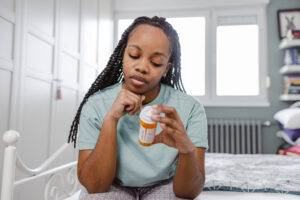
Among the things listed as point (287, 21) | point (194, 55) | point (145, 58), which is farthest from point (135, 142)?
point (287, 21)

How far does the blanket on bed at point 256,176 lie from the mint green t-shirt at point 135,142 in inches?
14.4

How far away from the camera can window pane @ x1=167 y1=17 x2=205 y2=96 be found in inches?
138

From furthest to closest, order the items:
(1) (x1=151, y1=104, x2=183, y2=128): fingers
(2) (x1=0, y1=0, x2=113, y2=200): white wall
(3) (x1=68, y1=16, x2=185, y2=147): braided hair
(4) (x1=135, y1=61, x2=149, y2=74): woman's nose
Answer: (2) (x1=0, y1=0, x2=113, y2=200): white wall < (3) (x1=68, y1=16, x2=185, y2=147): braided hair < (4) (x1=135, y1=61, x2=149, y2=74): woman's nose < (1) (x1=151, y1=104, x2=183, y2=128): fingers

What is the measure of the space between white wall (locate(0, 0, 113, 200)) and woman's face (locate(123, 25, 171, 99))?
1013 millimetres

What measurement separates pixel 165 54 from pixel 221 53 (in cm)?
283

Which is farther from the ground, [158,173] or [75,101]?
[75,101]

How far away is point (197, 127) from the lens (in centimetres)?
84

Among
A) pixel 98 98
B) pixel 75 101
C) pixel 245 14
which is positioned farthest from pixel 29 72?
pixel 245 14

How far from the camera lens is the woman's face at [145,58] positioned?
781mm

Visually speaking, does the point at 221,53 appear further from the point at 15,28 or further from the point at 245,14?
Answer: the point at 15,28

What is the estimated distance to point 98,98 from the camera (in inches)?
34.1

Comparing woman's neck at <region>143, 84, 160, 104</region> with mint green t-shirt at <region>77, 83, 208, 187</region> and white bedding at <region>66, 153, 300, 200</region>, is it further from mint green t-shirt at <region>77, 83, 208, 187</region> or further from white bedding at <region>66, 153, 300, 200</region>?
white bedding at <region>66, 153, 300, 200</region>

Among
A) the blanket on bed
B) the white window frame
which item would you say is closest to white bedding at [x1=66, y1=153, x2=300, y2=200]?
the blanket on bed

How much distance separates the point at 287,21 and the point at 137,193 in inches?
126
